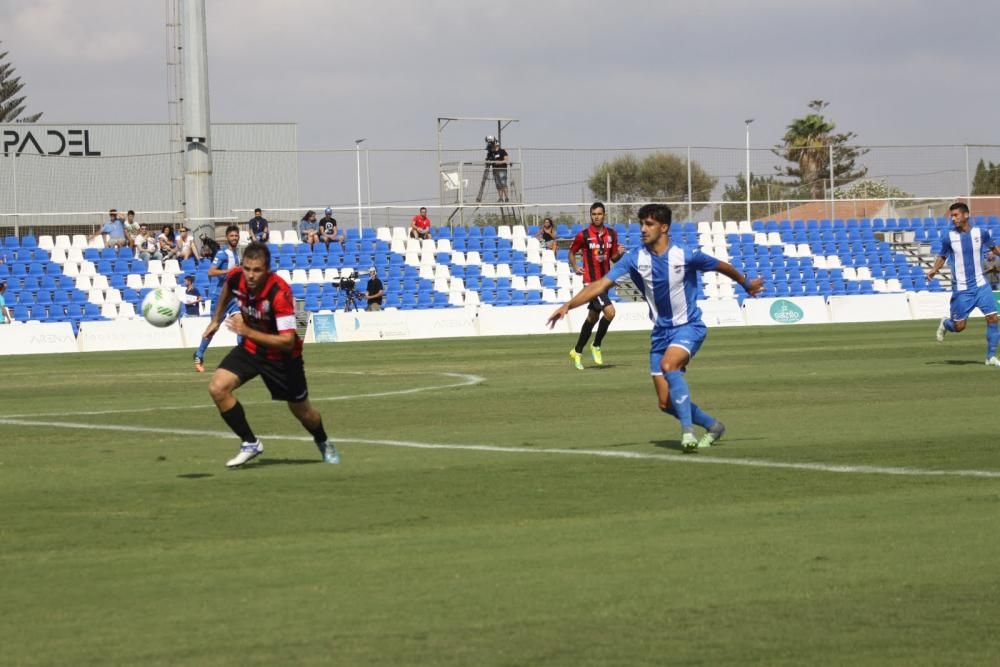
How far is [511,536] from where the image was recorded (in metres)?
8.03

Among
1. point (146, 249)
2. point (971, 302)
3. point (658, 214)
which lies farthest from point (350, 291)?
→ point (658, 214)

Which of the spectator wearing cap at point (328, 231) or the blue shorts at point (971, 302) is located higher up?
the spectator wearing cap at point (328, 231)

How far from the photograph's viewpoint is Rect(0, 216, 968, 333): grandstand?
129 feet

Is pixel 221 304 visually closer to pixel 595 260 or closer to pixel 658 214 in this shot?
pixel 658 214

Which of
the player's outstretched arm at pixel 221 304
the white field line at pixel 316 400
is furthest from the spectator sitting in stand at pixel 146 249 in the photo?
the player's outstretched arm at pixel 221 304

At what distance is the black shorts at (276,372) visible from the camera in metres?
10.9

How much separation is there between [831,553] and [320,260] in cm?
3615

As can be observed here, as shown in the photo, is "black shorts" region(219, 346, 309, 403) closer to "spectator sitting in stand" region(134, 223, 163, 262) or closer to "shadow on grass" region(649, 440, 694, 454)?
"shadow on grass" region(649, 440, 694, 454)

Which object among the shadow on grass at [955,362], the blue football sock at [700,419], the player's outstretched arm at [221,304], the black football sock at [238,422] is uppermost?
the player's outstretched arm at [221,304]

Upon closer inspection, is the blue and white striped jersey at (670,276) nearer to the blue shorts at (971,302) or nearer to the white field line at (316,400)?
the white field line at (316,400)

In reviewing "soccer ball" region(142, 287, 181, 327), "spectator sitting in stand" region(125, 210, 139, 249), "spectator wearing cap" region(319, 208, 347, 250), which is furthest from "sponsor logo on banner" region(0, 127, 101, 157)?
"soccer ball" region(142, 287, 181, 327)

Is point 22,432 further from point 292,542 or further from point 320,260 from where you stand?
point 320,260

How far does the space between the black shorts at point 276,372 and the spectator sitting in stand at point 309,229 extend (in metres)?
32.4

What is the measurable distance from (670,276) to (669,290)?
0.12m
